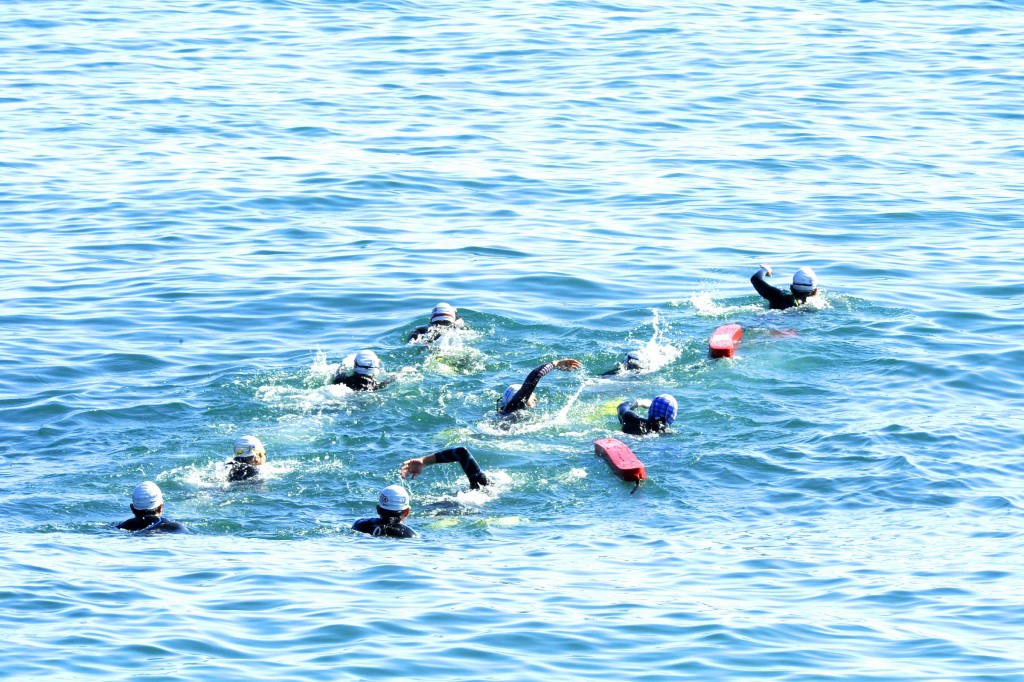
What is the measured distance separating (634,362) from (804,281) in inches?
144

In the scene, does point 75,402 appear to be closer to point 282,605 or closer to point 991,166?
point 282,605

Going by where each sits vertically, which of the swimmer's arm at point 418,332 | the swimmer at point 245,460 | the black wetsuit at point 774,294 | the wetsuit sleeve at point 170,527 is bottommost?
the wetsuit sleeve at point 170,527

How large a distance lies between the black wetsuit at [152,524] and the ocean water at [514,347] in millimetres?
201

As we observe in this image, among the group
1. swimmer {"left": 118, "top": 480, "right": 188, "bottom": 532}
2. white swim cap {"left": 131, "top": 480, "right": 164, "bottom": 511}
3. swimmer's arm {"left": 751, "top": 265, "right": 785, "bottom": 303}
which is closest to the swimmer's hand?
swimmer {"left": 118, "top": 480, "right": 188, "bottom": 532}

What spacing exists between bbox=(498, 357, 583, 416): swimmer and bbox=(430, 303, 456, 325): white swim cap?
242 centimetres

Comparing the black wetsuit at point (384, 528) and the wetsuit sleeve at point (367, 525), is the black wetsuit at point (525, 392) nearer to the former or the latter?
the black wetsuit at point (384, 528)

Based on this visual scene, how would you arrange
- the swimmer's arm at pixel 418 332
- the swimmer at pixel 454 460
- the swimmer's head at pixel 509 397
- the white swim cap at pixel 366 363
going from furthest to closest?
the swimmer's arm at pixel 418 332
the white swim cap at pixel 366 363
the swimmer's head at pixel 509 397
the swimmer at pixel 454 460

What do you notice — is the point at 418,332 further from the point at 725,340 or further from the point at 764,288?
the point at 764,288

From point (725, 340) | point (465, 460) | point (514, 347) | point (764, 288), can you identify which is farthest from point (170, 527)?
point (764, 288)

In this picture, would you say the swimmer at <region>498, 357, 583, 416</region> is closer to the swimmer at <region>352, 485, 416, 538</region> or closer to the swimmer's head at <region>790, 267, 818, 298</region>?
the swimmer at <region>352, 485, 416, 538</region>

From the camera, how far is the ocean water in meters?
12.5

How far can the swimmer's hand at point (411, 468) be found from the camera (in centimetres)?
1588

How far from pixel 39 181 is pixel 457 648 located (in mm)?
20556

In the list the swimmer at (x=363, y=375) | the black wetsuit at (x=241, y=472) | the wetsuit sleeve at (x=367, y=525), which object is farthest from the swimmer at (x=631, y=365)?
the wetsuit sleeve at (x=367, y=525)
